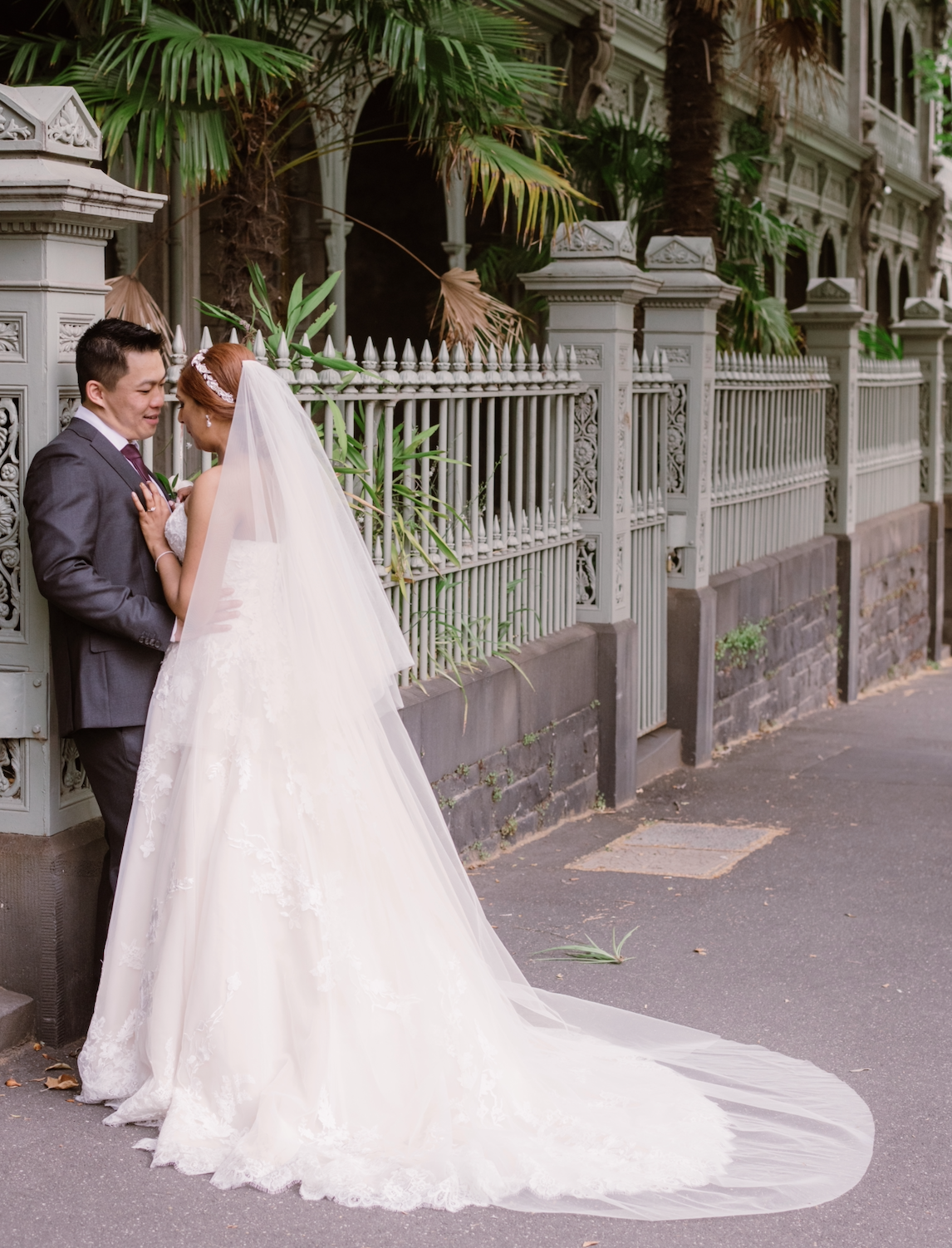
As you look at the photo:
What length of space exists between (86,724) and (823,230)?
2365 centimetres

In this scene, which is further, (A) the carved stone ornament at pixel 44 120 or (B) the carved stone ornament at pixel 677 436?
(B) the carved stone ornament at pixel 677 436

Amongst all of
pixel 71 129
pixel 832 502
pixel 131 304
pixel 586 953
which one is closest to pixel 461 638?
pixel 586 953

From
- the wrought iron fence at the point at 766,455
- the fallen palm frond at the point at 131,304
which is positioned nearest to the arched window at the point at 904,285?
the wrought iron fence at the point at 766,455

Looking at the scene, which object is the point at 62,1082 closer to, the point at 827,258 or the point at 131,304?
the point at 131,304

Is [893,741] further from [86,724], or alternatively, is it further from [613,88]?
[613,88]

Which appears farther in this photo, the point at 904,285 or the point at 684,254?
the point at 904,285

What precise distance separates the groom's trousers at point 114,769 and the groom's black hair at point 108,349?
3.00 ft

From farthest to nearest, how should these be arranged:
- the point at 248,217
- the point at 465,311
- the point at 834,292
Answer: the point at 834,292
the point at 465,311
the point at 248,217

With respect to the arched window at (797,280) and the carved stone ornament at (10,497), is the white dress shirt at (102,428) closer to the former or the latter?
the carved stone ornament at (10,497)

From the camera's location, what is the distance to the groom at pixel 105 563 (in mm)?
4344

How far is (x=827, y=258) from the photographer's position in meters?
27.4

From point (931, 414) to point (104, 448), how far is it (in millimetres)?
13806

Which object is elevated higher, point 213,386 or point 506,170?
point 506,170

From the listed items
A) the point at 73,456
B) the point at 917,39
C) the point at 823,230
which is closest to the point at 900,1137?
the point at 73,456
